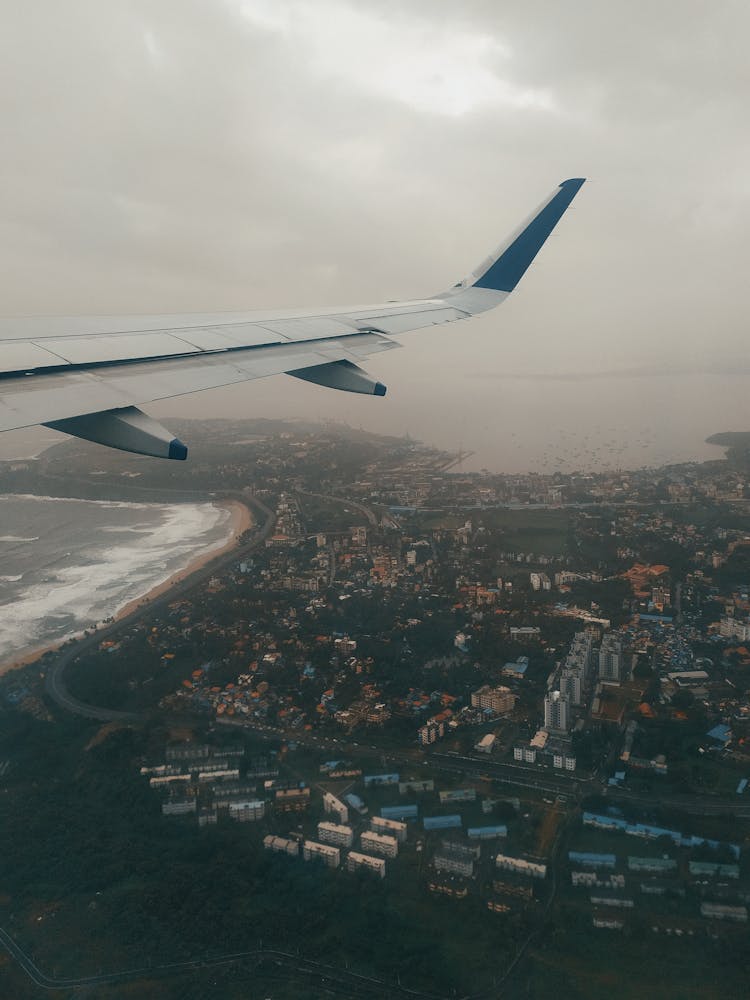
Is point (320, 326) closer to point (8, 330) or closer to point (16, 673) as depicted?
point (8, 330)

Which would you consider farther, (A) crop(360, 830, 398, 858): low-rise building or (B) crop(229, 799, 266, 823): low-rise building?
(B) crop(229, 799, 266, 823): low-rise building

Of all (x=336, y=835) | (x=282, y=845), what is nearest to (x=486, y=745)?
(x=336, y=835)

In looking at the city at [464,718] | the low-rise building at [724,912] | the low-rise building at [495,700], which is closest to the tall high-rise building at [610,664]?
the city at [464,718]

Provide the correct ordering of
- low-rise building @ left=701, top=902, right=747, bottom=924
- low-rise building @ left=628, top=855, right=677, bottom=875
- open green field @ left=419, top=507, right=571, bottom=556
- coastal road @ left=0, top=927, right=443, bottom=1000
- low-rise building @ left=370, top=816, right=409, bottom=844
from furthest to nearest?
open green field @ left=419, top=507, right=571, bottom=556 → low-rise building @ left=370, top=816, right=409, bottom=844 → low-rise building @ left=628, top=855, right=677, bottom=875 → low-rise building @ left=701, top=902, right=747, bottom=924 → coastal road @ left=0, top=927, right=443, bottom=1000

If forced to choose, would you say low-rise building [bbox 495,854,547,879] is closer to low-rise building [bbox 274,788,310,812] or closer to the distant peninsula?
low-rise building [bbox 274,788,310,812]

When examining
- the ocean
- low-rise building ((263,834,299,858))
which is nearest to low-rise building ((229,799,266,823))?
low-rise building ((263,834,299,858))

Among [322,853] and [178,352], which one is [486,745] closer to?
[322,853]
